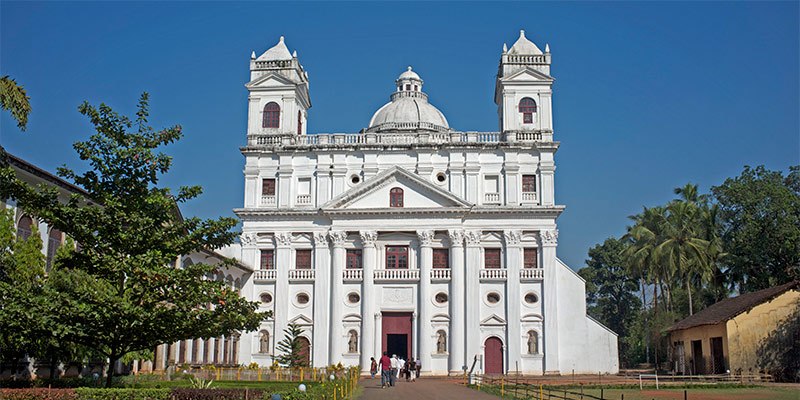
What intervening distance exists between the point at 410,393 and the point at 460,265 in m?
18.9

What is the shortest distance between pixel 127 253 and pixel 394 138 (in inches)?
1220

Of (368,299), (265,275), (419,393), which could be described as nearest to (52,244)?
(419,393)

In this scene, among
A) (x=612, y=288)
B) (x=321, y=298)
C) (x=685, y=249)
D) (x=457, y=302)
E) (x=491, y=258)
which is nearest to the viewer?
(x=457, y=302)

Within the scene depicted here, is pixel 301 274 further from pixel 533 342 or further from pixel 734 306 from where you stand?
pixel 734 306

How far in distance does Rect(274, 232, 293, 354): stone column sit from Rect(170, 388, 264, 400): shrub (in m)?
28.3

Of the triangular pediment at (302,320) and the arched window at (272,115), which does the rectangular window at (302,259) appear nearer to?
the triangular pediment at (302,320)

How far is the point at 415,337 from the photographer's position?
51031 millimetres

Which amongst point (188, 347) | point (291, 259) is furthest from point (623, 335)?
point (188, 347)

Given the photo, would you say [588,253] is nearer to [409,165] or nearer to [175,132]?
[409,165]

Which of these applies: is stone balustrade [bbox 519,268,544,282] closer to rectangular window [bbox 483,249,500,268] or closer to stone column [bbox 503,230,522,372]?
stone column [bbox 503,230,522,372]

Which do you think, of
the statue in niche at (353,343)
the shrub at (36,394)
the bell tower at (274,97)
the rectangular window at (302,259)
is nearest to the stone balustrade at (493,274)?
the statue in niche at (353,343)

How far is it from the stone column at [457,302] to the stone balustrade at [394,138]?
6.73 meters

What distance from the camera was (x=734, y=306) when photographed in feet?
141

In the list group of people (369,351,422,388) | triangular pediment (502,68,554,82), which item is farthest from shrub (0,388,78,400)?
triangular pediment (502,68,554,82)
